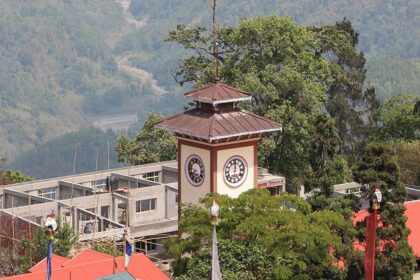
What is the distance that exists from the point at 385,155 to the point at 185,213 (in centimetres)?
1180

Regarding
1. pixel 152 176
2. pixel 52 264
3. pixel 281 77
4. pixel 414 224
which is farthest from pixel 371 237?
pixel 281 77

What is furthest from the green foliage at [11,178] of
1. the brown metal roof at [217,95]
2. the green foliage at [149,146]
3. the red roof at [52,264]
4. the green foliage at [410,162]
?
the red roof at [52,264]

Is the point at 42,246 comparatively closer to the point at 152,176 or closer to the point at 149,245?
the point at 149,245

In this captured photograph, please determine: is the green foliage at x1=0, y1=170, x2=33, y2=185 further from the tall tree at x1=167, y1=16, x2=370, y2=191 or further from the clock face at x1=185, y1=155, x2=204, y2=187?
the clock face at x1=185, y1=155, x2=204, y2=187

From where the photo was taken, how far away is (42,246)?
67562 millimetres

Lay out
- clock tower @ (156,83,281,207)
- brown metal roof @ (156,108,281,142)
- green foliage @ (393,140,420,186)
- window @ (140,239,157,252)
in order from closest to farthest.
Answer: brown metal roof @ (156,108,281,142) → clock tower @ (156,83,281,207) → window @ (140,239,157,252) → green foliage @ (393,140,420,186)

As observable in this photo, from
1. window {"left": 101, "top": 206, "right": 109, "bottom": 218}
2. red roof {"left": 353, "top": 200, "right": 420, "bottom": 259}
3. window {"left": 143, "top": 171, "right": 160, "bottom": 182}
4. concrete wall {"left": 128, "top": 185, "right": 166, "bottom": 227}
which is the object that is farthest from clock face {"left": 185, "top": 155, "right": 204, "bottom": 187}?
window {"left": 143, "top": 171, "right": 160, "bottom": 182}

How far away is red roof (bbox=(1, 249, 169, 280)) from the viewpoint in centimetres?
5794

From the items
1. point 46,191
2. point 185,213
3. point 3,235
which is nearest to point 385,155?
point 185,213

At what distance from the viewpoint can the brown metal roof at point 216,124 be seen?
210ft

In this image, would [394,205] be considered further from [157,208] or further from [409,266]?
[157,208]

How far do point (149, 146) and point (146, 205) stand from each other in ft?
64.7

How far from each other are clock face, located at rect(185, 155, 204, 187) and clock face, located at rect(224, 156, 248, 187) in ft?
4.37

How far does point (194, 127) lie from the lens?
213 ft
